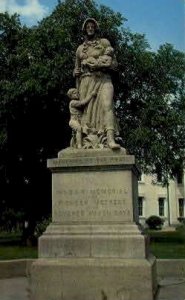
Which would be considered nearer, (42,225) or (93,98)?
(93,98)

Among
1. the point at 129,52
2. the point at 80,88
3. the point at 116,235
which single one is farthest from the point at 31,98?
the point at 116,235

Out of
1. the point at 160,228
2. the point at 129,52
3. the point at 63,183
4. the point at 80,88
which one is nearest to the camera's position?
the point at 63,183

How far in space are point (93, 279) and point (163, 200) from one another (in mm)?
66695

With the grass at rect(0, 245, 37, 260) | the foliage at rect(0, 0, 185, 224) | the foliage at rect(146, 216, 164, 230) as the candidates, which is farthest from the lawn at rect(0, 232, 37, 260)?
the foliage at rect(146, 216, 164, 230)

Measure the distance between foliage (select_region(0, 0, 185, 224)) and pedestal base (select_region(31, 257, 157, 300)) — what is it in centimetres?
1726

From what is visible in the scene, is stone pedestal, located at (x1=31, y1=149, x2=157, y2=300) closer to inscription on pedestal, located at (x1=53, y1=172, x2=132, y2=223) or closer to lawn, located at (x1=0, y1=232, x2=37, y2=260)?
inscription on pedestal, located at (x1=53, y1=172, x2=132, y2=223)

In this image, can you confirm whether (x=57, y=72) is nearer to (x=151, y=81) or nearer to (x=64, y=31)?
(x=64, y=31)

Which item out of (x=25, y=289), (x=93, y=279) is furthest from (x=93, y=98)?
(x=25, y=289)

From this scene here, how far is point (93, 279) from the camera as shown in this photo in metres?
9.55

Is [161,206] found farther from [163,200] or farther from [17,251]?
[17,251]

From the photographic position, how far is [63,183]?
34.5 feet

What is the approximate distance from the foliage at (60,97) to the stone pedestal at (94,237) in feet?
53.8

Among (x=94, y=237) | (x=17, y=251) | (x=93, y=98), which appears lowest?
(x=17, y=251)

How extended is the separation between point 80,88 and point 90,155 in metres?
1.61
